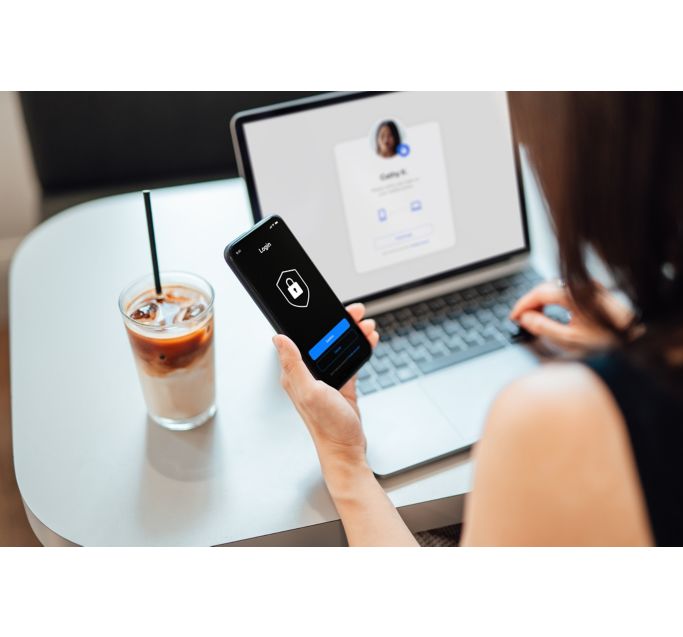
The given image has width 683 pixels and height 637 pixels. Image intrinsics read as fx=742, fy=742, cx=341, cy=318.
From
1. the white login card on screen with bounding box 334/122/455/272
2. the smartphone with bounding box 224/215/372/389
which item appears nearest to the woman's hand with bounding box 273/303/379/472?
the smartphone with bounding box 224/215/372/389

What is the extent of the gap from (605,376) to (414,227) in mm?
521

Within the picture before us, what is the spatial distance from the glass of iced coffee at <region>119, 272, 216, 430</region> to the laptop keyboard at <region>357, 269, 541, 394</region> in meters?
0.20

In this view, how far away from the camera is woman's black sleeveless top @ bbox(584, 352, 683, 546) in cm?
56

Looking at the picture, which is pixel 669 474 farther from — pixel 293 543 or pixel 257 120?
pixel 257 120

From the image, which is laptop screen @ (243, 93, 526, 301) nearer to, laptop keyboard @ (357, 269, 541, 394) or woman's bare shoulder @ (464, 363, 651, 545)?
laptop keyboard @ (357, 269, 541, 394)

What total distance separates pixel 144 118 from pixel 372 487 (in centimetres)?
132

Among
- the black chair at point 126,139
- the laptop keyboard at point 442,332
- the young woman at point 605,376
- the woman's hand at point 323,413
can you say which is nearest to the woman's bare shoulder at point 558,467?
the young woman at point 605,376

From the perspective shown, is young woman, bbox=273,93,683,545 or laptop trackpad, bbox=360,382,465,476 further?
laptop trackpad, bbox=360,382,465,476

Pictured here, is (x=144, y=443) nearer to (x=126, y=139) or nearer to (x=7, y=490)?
(x=7, y=490)

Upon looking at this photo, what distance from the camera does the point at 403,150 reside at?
1021 mm

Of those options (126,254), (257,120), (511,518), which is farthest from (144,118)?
(511,518)

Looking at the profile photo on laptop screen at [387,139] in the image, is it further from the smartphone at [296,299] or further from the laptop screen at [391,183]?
the smartphone at [296,299]

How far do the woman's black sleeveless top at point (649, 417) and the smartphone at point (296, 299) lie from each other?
35 centimetres

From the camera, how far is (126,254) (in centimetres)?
113
